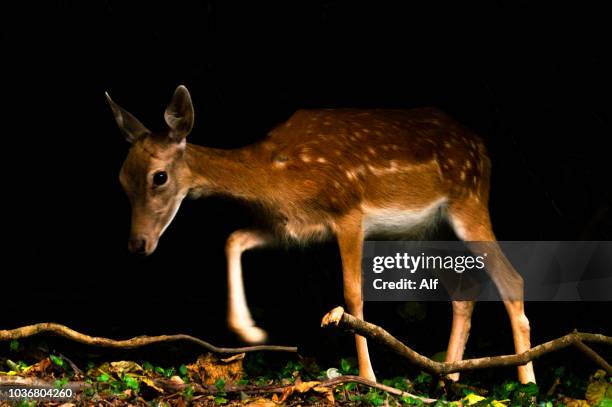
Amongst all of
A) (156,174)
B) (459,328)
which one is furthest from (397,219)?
(156,174)

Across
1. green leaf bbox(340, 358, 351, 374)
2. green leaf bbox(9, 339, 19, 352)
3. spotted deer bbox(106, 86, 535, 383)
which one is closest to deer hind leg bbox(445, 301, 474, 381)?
spotted deer bbox(106, 86, 535, 383)

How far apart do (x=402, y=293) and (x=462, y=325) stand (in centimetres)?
44

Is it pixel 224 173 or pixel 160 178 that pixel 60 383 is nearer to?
pixel 160 178

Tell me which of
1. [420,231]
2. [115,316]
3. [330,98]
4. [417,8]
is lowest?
[115,316]

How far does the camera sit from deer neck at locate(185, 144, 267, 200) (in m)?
7.11

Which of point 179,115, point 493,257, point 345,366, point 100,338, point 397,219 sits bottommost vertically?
point 345,366

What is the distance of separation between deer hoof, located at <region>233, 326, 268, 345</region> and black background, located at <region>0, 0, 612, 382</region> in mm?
1015

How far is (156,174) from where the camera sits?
6953 mm

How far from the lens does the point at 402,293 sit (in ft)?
26.0

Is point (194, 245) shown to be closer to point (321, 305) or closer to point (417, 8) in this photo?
point (321, 305)

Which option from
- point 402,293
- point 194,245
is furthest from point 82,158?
point 402,293

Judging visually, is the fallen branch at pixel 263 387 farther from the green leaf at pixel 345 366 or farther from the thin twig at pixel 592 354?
the thin twig at pixel 592 354

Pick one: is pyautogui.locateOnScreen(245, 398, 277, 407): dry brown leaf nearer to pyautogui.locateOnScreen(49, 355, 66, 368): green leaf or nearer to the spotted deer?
the spotted deer

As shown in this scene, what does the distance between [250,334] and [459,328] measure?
→ 150 cm
